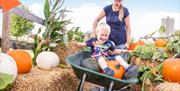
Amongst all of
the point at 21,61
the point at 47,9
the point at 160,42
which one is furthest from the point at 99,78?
the point at 160,42

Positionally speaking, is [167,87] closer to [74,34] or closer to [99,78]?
[99,78]

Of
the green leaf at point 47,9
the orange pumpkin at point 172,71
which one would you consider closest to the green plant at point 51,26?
the green leaf at point 47,9

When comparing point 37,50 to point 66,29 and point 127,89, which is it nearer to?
point 66,29

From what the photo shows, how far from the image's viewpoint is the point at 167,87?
18.0ft

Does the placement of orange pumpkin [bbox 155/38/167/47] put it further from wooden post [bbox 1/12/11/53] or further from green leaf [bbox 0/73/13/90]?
green leaf [bbox 0/73/13/90]

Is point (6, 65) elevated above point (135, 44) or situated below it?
above

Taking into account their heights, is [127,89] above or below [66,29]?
below

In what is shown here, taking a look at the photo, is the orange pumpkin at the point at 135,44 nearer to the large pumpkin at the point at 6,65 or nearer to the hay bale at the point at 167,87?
the hay bale at the point at 167,87

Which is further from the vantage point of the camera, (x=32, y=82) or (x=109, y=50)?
(x=109, y=50)

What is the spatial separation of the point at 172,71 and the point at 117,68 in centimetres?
91

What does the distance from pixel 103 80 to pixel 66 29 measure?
9.68 ft

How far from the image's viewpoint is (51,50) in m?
7.14

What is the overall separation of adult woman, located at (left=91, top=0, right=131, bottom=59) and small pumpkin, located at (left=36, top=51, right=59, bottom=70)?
2.29ft

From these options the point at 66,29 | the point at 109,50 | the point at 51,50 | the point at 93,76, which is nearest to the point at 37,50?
the point at 51,50
